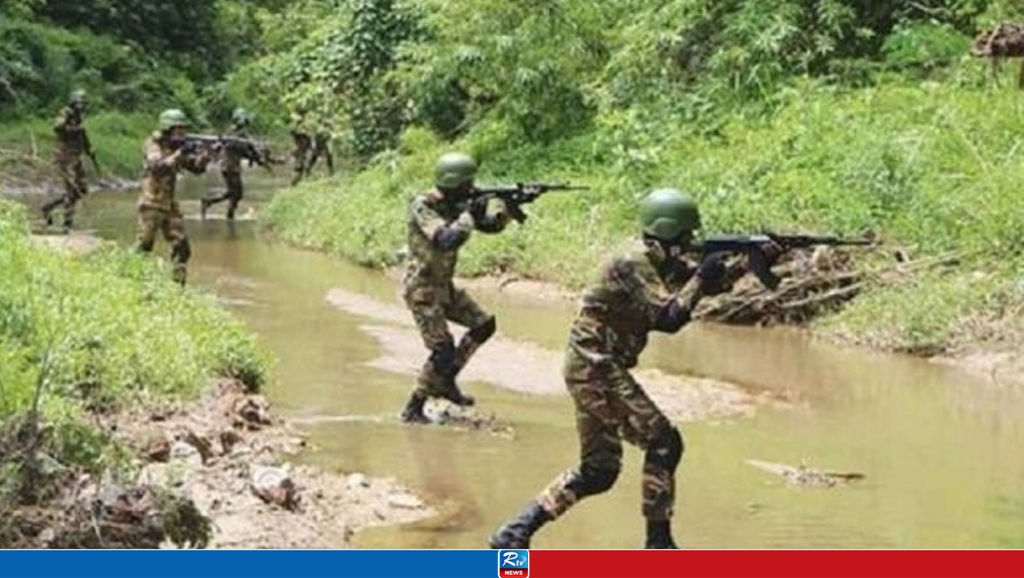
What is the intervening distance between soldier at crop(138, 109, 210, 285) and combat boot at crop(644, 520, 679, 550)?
845 centimetres

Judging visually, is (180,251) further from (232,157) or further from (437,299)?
(437,299)

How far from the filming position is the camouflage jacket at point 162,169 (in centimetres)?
1527

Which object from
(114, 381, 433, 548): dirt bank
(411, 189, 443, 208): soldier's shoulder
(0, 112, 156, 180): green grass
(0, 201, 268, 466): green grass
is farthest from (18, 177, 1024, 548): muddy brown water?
(0, 112, 156, 180): green grass

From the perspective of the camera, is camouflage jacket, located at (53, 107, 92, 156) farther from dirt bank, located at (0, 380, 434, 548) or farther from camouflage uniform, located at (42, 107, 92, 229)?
dirt bank, located at (0, 380, 434, 548)

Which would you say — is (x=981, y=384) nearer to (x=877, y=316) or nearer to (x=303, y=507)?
(x=877, y=316)

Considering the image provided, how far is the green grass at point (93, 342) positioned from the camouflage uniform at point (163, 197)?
7.50ft

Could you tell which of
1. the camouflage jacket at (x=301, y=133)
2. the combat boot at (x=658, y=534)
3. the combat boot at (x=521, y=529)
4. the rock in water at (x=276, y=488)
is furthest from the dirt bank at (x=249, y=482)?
the camouflage jacket at (x=301, y=133)

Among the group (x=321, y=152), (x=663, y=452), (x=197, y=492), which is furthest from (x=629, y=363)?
(x=321, y=152)

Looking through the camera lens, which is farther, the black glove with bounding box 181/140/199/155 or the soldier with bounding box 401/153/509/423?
the black glove with bounding box 181/140/199/155

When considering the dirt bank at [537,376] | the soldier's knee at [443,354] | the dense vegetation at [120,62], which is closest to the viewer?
the soldier's knee at [443,354]

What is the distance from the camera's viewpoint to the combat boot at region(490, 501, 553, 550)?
7.38 meters

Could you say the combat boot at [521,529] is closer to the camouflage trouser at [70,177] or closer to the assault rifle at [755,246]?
the assault rifle at [755,246]

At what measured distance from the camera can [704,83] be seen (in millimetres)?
21625
